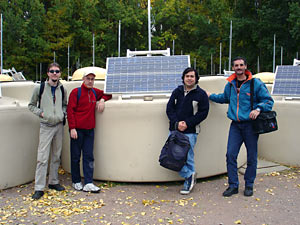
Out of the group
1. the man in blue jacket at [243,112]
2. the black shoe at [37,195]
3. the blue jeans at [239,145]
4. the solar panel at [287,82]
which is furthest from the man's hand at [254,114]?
the black shoe at [37,195]

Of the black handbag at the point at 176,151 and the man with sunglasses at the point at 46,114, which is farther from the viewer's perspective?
the man with sunglasses at the point at 46,114

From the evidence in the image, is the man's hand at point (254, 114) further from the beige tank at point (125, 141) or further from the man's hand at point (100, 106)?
the man's hand at point (100, 106)

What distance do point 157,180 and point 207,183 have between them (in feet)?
2.72

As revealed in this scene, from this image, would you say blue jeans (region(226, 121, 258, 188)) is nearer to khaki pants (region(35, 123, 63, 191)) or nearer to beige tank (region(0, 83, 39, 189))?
khaki pants (region(35, 123, 63, 191))

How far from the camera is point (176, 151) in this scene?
5207 mm

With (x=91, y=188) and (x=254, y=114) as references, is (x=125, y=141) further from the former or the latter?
(x=254, y=114)

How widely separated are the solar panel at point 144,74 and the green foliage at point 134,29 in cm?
2062

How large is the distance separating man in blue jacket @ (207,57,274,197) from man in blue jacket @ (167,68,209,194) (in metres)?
0.43

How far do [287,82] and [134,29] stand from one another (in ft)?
80.7

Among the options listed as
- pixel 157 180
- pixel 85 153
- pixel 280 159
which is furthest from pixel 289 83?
pixel 85 153

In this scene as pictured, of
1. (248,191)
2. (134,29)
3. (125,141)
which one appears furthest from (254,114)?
(134,29)

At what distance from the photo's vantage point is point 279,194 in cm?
544

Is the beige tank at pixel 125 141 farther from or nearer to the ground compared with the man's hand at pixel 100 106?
nearer to the ground

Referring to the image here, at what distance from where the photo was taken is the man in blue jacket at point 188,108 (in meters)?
5.29
